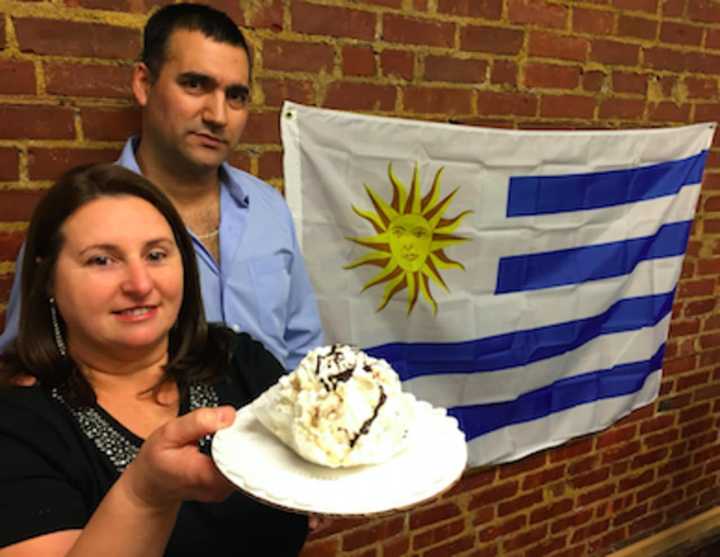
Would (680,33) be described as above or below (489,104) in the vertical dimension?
above

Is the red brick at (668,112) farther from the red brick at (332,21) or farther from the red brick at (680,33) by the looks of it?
the red brick at (332,21)

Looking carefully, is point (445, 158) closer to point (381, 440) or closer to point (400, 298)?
point (400, 298)

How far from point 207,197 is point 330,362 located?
0.61 metres

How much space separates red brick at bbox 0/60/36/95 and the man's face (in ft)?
0.61

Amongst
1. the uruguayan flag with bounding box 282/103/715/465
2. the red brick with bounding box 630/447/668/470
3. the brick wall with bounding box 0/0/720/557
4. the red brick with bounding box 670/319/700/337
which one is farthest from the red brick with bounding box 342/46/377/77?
the red brick with bounding box 630/447/668/470

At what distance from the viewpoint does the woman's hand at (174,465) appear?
607 millimetres

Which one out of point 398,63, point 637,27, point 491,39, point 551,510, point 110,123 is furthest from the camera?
point 551,510

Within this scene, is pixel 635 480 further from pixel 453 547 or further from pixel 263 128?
pixel 263 128

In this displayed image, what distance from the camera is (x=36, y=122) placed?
1110 millimetres

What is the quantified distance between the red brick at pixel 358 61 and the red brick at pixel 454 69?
159mm

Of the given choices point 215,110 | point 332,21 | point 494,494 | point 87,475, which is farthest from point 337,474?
point 494,494

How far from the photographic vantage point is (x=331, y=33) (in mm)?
1341

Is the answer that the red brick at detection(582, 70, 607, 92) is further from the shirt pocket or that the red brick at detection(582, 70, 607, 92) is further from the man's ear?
the man's ear

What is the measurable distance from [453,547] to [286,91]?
4.93ft
